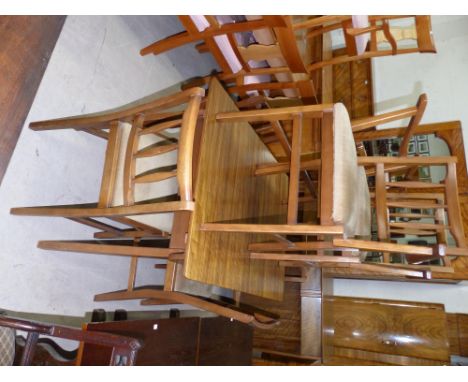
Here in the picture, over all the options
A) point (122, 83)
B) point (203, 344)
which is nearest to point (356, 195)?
point (203, 344)

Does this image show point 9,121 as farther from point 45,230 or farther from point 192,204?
point 45,230

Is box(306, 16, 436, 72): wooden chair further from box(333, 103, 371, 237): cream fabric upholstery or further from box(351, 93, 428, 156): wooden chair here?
box(333, 103, 371, 237): cream fabric upholstery

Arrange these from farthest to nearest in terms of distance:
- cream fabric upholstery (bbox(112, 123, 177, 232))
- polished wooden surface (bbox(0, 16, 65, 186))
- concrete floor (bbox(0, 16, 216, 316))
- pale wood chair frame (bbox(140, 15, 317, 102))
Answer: pale wood chair frame (bbox(140, 15, 317, 102)), concrete floor (bbox(0, 16, 216, 316)), cream fabric upholstery (bbox(112, 123, 177, 232)), polished wooden surface (bbox(0, 16, 65, 186))

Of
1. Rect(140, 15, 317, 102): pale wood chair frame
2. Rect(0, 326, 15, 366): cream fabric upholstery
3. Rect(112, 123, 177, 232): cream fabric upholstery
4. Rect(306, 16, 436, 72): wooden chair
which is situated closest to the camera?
Rect(0, 326, 15, 366): cream fabric upholstery

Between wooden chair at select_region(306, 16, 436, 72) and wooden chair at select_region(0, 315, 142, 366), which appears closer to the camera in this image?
wooden chair at select_region(0, 315, 142, 366)

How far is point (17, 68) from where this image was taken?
848mm

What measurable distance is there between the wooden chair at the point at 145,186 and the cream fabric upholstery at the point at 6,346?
14.6 inches

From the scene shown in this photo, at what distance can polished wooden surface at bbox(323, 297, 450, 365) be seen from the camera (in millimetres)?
2186

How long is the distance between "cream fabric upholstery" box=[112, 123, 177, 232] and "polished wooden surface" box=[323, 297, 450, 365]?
135 cm

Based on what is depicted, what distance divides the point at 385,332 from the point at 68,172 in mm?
2195

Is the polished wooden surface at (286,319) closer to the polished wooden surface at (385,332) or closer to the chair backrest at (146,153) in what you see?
the polished wooden surface at (385,332)

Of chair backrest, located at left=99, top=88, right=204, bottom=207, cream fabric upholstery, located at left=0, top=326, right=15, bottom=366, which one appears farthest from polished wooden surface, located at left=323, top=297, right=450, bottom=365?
cream fabric upholstery, located at left=0, top=326, right=15, bottom=366
